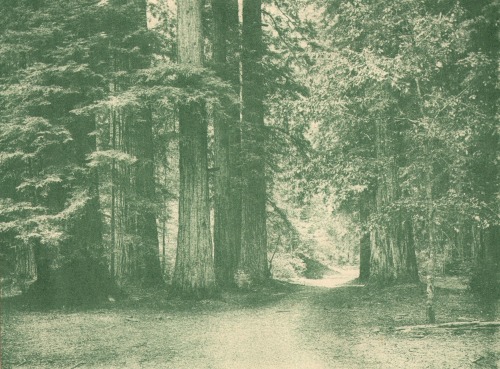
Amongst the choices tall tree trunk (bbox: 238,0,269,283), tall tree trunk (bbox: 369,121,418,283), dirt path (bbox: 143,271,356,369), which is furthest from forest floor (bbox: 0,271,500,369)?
tall tree trunk (bbox: 238,0,269,283)

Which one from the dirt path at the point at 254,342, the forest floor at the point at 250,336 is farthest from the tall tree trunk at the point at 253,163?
the dirt path at the point at 254,342

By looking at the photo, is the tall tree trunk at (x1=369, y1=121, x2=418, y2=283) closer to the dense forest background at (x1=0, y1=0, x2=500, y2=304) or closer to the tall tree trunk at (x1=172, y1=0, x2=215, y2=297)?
the dense forest background at (x1=0, y1=0, x2=500, y2=304)

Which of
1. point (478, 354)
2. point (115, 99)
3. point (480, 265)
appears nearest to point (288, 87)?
point (115, 99)

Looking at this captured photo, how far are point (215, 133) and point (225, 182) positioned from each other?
5.13ft

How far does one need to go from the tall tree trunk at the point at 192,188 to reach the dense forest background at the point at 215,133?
4 cm

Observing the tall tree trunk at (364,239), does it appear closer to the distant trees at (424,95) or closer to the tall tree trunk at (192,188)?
the distant trees at (424,95)

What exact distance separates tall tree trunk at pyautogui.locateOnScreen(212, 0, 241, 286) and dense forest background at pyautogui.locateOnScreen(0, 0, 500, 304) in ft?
0.21

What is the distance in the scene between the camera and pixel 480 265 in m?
11.1

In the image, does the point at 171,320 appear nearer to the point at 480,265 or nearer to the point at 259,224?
the point at 259,224

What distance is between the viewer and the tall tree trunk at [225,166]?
48.1 ft

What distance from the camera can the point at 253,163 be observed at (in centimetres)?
1448

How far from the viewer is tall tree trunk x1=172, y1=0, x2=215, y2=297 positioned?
37.4ft

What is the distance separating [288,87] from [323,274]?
22316 mm

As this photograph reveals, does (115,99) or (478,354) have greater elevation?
(115,99)
